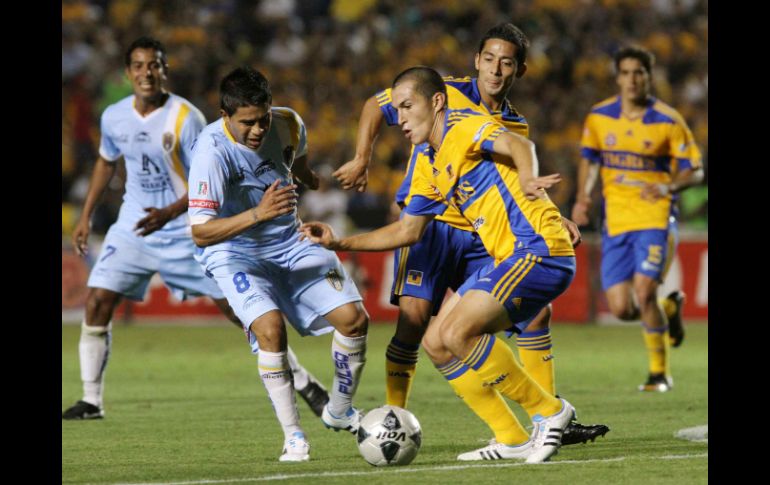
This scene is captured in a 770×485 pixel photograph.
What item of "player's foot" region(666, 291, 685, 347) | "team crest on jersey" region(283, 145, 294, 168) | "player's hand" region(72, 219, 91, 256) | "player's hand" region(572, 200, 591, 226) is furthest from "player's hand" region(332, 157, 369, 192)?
"player's foot" region(666, 291, 685, 347)

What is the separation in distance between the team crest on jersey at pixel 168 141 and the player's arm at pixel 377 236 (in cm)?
256

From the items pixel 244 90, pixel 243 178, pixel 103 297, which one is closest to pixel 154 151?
pixel 103 297

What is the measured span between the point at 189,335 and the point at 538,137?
6949 mm

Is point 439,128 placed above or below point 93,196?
above

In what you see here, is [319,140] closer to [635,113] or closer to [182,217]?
[635,113]

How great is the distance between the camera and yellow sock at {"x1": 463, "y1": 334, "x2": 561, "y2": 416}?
6668 millimetres

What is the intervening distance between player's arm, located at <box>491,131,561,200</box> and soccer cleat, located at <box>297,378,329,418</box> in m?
2.85

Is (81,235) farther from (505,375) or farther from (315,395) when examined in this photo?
(505,375)

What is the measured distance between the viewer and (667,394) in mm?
10406

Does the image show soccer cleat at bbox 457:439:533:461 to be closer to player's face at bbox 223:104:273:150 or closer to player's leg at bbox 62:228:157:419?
player's face at bbox 223:104:273:150

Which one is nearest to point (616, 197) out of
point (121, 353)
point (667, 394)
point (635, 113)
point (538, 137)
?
point (635, 113)

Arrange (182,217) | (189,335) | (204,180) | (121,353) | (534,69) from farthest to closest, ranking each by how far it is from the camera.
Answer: (534,69), (189,335), (121,353), (182,217), (204,180)

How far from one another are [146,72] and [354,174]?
7.66ft

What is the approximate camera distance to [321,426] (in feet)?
28.2
